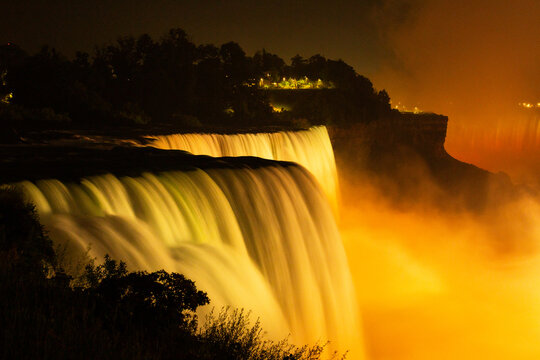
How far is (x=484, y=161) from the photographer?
79.8 meters

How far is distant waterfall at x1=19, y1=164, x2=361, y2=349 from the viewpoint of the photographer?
29.5 ft

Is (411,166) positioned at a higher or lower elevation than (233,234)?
lower

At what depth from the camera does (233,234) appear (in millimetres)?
11383

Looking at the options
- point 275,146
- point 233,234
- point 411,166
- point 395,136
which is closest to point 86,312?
point 233,234

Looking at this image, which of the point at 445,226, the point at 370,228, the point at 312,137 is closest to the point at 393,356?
the point at 312,137

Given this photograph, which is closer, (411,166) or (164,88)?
(164,88)

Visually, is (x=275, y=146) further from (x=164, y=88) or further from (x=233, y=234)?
(x=164, y=88)

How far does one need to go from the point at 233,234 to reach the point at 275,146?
1359 cm

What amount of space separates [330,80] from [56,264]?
49.5 m

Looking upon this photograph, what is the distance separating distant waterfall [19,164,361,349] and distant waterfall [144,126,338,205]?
6.37 meters

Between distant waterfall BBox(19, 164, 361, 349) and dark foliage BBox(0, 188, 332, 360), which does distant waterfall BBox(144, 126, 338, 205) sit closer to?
distant waterfall BBox(19, 164, 361, 349)

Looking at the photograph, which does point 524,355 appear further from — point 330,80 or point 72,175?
point 330,80

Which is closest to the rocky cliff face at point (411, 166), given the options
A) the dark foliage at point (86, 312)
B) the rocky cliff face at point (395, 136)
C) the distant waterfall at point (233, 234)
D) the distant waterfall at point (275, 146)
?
the rocky cliff face at point (395, 136)

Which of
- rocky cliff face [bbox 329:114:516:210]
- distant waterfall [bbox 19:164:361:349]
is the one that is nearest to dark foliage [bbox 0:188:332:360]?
distant waterfall [bbox 19:164:361:349]
